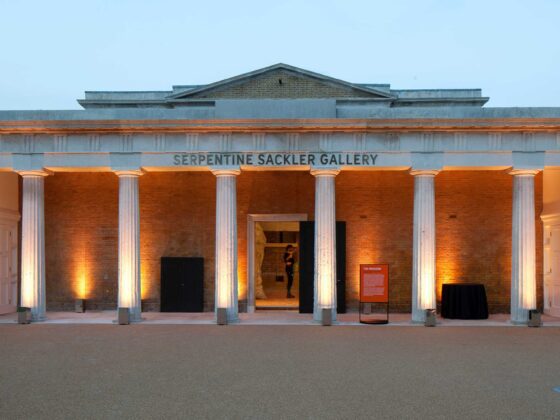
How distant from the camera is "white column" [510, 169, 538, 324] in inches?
659

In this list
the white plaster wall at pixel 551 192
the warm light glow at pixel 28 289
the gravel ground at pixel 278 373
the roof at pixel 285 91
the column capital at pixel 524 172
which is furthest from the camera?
the roof at pixel 285 91

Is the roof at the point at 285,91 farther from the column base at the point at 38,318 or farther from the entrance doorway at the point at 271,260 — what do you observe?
the column base at the point at 38,318

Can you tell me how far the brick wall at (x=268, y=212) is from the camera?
1962 cm

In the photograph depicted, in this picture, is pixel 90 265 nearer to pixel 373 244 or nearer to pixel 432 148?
pixel 373 244

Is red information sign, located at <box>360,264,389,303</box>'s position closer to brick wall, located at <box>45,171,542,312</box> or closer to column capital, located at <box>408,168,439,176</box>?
brick wall, located at <box>45,171,542,312</box>

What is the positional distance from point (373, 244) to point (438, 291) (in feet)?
9.50

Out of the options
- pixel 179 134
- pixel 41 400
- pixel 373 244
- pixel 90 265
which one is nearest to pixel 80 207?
pixel 90 265

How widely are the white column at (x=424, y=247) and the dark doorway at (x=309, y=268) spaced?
314cm

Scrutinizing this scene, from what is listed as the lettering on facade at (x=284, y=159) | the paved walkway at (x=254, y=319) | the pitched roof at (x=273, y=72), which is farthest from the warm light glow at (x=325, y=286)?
the pitched roof at (x=273, y=72)

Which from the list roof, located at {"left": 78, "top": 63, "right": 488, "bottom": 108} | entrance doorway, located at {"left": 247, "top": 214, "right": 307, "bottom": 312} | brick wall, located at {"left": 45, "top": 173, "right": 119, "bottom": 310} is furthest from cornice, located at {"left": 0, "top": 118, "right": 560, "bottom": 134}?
roof, located at {"left": 78, "top": 63, "right": 488, "bottom": 108}

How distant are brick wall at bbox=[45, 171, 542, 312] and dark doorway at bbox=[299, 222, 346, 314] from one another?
0.42 metres

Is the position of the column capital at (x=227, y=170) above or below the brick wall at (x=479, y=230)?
above

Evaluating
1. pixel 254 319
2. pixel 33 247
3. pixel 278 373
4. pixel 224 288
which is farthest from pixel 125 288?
pixel 278 373

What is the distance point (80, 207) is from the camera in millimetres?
20234
